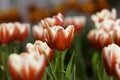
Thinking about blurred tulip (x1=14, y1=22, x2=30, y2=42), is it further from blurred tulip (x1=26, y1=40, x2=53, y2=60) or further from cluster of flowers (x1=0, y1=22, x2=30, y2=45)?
blurred tulip (x1=26, y1=40, x2=53, y2=60)

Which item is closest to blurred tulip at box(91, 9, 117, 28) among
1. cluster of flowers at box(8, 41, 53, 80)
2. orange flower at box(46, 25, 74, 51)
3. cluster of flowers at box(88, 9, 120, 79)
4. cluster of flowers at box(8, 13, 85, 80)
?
cluster of flowers at box(88, 9, 120, 79)

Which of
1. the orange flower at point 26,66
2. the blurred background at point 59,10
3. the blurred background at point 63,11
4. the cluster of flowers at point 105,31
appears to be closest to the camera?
the orange flower at point 26,66

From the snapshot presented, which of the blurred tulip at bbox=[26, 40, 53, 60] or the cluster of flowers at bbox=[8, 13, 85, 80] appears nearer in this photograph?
the cluster of flowers at bbox=[8, 13, 85, 80]

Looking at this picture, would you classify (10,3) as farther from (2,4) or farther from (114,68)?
(114,68)

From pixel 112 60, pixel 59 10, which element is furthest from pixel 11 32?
pixel 59 10

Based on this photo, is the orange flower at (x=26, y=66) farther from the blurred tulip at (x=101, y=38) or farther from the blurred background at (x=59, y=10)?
the blurred background at (x=59, y=10)

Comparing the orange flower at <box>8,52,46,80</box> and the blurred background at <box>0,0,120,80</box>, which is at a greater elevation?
the blurred background at <box>0,0,120,80</box>

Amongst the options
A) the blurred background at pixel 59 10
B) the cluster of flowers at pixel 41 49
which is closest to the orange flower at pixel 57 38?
the cluster of flowers at pixel 41 49

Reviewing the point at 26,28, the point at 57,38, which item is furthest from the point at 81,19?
the point at 57,38

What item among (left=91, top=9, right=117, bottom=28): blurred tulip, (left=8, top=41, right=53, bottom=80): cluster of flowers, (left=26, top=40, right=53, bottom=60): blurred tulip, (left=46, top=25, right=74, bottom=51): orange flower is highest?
(left=91, top=9, right=117, bottom=28): blurred tulip
